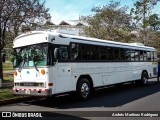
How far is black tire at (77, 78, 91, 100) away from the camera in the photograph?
11.6 metres

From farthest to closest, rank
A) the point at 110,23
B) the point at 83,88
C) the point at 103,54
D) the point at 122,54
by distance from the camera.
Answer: the point at 110,23 < the point at 122,54 < the point at 103,54 < the point at 83,88

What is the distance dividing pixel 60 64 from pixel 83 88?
1.90m

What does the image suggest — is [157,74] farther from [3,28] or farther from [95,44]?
[3,28]

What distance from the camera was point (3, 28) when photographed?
53.2 ft

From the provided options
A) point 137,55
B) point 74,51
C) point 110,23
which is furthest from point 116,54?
point 110,23

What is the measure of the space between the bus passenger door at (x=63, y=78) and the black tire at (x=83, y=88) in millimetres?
658

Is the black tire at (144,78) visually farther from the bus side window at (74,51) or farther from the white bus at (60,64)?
the bus side window at (74,51)

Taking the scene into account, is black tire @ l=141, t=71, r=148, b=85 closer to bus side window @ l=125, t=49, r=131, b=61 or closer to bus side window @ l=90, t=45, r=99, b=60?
bus side window @ l=125, t=49, r=131, b=61

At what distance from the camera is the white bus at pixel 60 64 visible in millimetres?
10320

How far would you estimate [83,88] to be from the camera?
1192 cm

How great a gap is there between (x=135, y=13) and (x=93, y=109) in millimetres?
30672

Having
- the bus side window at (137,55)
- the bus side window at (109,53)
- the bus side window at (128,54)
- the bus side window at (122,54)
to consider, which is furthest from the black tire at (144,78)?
the bus side window at (109,53)

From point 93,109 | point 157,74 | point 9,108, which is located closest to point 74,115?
point 93,109

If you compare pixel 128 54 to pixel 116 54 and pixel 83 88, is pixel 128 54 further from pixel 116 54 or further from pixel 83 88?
pixel 83 88
